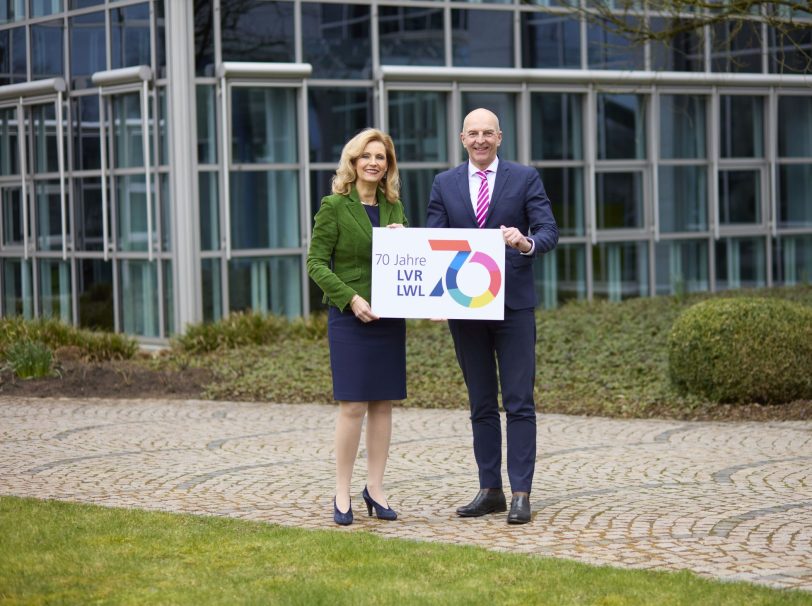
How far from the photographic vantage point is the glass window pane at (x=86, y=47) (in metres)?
18.1

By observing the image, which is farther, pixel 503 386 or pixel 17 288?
pixel 17 288

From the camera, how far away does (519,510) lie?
22.3 feet

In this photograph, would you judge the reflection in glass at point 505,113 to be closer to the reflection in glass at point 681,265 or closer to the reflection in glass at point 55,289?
the reflection in glass at point 681,265

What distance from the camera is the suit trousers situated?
692 cm

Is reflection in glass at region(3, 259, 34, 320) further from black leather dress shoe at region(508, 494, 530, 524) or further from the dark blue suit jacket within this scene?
black leather dress shoe at region(508, 494, 530, 524)

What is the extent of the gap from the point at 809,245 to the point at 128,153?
11.3 metres

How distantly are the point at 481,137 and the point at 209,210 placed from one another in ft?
36.2

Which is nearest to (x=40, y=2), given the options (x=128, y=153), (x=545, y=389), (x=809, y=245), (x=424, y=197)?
(x=128, y=153)

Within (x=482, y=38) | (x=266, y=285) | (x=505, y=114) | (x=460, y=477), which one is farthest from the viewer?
(x=505, y=114)

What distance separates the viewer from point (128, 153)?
17875 millimetres

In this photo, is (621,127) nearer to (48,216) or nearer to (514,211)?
(48,216)

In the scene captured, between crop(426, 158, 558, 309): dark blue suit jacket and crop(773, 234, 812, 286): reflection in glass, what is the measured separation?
15.7 metres

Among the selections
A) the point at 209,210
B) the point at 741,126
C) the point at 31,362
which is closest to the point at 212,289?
the point at 209,210

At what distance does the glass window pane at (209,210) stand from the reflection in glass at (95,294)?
1649 millimetres
